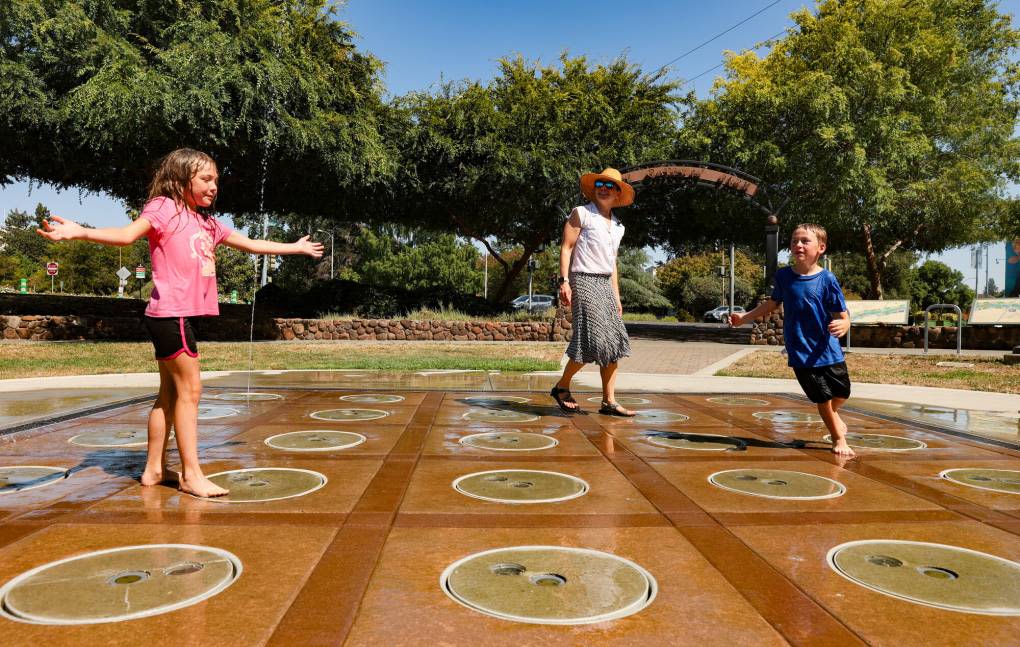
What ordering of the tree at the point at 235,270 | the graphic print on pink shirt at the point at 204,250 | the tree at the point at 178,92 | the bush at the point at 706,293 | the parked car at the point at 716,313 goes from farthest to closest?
the tree at the point at 235,270 < the bush at the point at 706,293 < the parked car at the point at 716,313 < the tree at the point at 178,92 < the graphic print on pink shirt at the point at 204,250

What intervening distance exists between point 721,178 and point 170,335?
16.1m

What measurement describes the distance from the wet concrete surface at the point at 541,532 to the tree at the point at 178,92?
40.8 ft

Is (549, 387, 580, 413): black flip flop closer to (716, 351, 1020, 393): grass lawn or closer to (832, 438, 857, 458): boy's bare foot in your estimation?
(832, 438, 857, 458): boy's bare foot

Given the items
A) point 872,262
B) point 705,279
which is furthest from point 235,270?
point 872,262

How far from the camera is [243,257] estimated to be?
233 feet

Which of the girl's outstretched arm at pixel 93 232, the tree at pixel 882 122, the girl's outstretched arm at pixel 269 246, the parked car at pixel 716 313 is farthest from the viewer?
the parked car at pixel 716 313

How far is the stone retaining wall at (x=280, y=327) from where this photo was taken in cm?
1656

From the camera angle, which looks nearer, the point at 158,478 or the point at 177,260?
the point at 177,260

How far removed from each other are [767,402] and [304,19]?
707 inches

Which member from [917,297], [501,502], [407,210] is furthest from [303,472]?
[917,297]

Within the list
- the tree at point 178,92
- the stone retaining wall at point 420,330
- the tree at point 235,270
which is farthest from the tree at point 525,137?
the tree at point 235,270

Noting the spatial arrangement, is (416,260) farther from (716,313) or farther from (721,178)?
(721,178)

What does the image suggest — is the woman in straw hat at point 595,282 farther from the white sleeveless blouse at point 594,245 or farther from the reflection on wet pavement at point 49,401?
the reflection on wet pavement at point 49,401

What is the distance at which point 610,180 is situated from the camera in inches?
212
